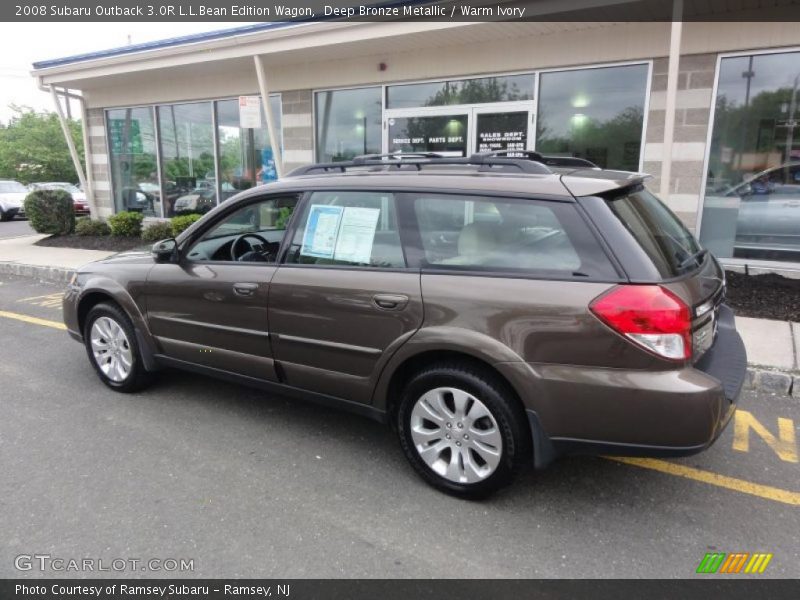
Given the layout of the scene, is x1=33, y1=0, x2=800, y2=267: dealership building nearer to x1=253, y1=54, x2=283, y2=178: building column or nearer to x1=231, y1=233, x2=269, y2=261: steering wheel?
x1=253, y1=54, x2=283, y2=178: building column

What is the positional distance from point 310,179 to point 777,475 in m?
3.18

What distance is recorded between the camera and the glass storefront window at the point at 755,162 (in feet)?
22.2

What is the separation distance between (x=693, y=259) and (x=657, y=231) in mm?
322

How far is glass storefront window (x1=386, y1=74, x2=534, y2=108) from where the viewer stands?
8156mm

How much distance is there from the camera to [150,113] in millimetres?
12109

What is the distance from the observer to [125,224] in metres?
11.5

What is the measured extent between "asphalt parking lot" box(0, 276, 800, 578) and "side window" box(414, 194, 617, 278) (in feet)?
4.03

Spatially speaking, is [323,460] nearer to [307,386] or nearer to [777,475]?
[307,386]

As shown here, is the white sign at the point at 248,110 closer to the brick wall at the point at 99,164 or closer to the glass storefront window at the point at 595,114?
the glass storefront window at the point at 595,114

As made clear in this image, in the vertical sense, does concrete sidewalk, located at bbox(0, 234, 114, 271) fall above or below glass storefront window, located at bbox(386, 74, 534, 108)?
below

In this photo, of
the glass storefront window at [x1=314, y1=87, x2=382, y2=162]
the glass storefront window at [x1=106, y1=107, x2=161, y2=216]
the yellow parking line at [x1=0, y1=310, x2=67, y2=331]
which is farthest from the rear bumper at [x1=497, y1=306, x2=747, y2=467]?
the glass storefront window at [x1=106, y1=107, x2=161, y2=216]

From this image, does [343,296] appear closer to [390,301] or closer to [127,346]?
[390,301]

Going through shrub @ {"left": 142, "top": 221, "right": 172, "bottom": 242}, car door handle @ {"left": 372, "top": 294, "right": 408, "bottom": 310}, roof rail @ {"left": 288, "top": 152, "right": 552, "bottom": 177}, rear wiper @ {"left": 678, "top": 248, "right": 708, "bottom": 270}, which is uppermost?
roof rail @ {"left": 288, "top": 152, "right": 552, "bottom": 177}

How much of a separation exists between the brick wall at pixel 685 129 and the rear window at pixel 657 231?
4534 millimetres
